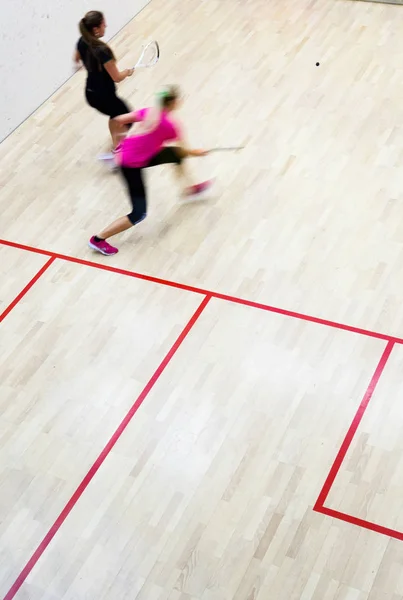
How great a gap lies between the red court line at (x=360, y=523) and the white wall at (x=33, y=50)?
4.08 meters

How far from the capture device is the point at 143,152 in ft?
16.4

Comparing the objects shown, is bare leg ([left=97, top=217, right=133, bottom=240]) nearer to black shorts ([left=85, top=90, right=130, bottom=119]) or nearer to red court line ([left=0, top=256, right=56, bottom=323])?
red court line ([left=0, top=256, right=56, bottom=323])

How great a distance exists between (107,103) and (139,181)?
36.1 inches

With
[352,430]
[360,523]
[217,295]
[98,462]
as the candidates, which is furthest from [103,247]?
[360,523]

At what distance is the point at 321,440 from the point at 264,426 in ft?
0.97

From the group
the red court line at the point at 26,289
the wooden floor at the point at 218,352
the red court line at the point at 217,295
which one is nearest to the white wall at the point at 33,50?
the wooden floor at the point at 218,352

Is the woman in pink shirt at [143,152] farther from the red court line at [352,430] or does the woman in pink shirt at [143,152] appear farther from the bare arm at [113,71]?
the red court line at [352,430]

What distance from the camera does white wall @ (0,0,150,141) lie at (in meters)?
6.42

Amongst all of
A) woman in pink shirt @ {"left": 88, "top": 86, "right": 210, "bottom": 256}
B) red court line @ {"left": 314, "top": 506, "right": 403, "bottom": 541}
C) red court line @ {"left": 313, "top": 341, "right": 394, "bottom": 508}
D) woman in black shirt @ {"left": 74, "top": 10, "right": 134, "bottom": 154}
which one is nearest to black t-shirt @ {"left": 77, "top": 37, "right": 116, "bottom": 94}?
woman in black shirt @ {"left": 74, "top": 10, "right": 134, "bottom": 154}

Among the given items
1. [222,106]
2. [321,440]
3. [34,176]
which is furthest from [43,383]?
[222,106]

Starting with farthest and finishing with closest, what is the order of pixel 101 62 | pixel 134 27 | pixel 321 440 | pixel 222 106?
pixel 134 27
pixel 222 106
pixel 101 62
pixel 321 440

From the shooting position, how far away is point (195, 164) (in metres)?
6.00

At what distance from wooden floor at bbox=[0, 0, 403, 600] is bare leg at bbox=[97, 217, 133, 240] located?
0.52ft

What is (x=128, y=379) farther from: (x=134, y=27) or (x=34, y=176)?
(x=134, y=27)
